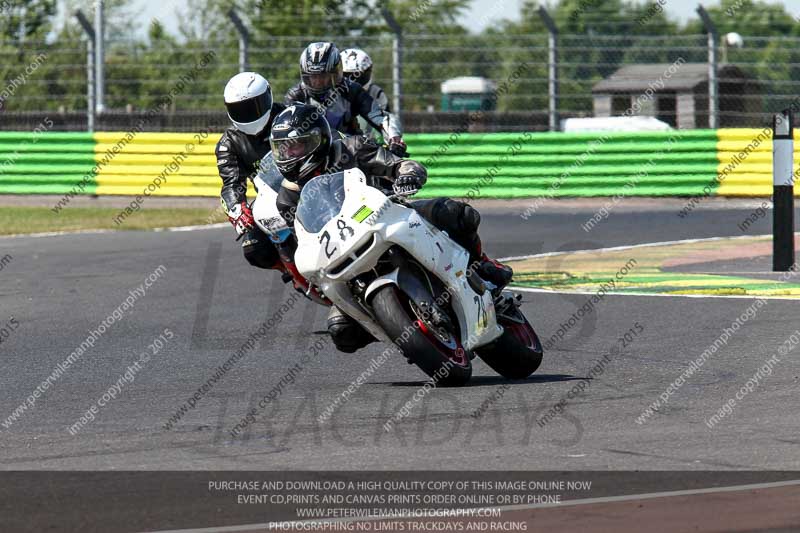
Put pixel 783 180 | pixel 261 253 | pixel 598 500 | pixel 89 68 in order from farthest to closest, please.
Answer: pixel 89 68, pixel 783 180, pixel 261 253, pixel 598 500

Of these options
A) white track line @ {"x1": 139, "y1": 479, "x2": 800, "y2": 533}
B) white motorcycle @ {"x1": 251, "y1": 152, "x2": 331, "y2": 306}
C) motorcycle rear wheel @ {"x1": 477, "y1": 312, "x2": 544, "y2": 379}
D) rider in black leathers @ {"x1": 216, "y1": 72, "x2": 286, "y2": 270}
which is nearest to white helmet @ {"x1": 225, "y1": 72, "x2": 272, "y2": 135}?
rider in black leathers @ {"x1": 216, "y1": 72, "x2": 286, "y2": 270}

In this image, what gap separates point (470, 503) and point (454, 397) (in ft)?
7.89

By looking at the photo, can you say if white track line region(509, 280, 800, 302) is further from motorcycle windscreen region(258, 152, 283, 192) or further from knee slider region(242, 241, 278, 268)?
motorcycle windscreen region(258, 152, 283, 192)

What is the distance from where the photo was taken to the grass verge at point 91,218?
68.0 ft

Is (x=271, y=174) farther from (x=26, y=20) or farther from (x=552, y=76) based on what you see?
(x=26, y=20)

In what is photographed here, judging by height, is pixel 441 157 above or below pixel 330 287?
below

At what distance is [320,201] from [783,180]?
6626 millimetres

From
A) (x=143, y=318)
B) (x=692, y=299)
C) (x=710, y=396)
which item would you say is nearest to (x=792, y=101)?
(x=692, y=299)

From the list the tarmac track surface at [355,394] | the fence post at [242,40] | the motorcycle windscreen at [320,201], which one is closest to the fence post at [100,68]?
the fence post at [242,40]

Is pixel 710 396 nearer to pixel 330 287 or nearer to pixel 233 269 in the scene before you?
pixel 330 287

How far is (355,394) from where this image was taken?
7723 millimetres

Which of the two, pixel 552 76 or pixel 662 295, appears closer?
pixel 662 295

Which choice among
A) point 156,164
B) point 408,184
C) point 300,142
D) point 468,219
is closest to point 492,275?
point 468,219

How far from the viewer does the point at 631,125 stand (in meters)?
30.4
